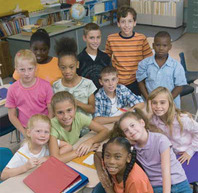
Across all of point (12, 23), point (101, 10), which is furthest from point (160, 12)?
point (12, 23)

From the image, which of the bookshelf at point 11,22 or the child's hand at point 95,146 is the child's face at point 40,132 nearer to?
the child's hand at point 95,146

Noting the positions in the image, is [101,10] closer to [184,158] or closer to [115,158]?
[184,158]

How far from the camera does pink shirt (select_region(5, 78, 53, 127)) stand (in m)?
2.31

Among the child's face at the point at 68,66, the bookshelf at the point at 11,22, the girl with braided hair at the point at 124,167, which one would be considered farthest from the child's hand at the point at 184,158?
the bookshelf at the point at 11,22

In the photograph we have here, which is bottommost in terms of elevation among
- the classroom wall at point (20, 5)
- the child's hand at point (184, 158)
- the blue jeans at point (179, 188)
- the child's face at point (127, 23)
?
the blue jeans at point (179, 188)

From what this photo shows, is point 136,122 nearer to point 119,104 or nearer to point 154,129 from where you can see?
point 154,129

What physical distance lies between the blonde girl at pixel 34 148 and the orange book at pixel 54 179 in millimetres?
97

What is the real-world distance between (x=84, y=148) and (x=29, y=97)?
2.26 ft

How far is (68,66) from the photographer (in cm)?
232

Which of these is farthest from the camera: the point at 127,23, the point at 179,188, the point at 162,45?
the point at 127,23

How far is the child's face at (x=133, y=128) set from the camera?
181cm

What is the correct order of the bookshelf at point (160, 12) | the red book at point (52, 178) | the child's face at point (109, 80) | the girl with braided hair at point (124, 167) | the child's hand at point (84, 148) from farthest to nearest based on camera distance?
the bookshelf at point (160, 12) → the child's face at point (109, 80) → the child's hand at point (84, 148) → the red book at point (52, 178) → the girl with braided hair at point (124, 167)

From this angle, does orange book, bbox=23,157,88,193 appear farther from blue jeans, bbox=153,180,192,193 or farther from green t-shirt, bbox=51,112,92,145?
blue jeans, bbox=153,180,192,193

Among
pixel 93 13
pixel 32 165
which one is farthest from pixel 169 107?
pixel 93 13
